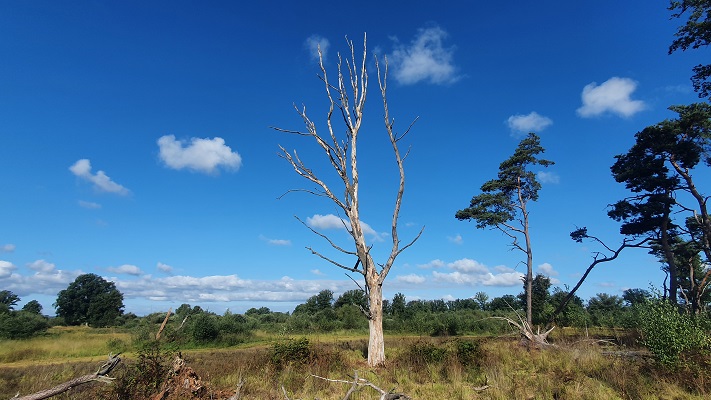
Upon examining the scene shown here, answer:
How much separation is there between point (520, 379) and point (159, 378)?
8.42m

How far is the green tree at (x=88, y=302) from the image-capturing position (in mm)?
48781

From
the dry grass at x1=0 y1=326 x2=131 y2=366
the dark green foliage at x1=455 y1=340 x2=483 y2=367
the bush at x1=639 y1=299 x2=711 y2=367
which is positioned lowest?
the dry grass at x1=0 y1=326 x2=131 y2=366

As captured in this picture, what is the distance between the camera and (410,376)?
10461 millimetres

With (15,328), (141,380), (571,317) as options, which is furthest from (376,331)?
(15,328)

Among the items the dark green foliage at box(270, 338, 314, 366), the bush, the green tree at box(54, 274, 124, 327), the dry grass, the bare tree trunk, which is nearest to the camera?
the bush

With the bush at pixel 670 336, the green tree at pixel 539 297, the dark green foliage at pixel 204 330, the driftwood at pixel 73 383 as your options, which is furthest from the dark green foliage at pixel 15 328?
the green tree at pixel 539 297

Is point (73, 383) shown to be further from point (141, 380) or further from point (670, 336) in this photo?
point (670, 336)

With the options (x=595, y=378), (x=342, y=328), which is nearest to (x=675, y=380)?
(x=595, y=378)

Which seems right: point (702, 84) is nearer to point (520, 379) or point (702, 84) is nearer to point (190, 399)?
point (520, 379)

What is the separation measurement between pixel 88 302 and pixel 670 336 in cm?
6191

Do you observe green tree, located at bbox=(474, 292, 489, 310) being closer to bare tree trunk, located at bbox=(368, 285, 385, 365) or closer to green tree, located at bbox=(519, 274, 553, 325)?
green tree, located at bbox=(519, 274, 553, 325)

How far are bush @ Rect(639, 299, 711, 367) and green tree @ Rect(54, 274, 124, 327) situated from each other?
54019mm

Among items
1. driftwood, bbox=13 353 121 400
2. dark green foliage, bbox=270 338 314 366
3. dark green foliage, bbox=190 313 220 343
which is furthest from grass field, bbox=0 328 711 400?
dark green foliage, bbox=190 313 220 343

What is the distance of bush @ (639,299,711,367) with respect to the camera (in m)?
8.49
